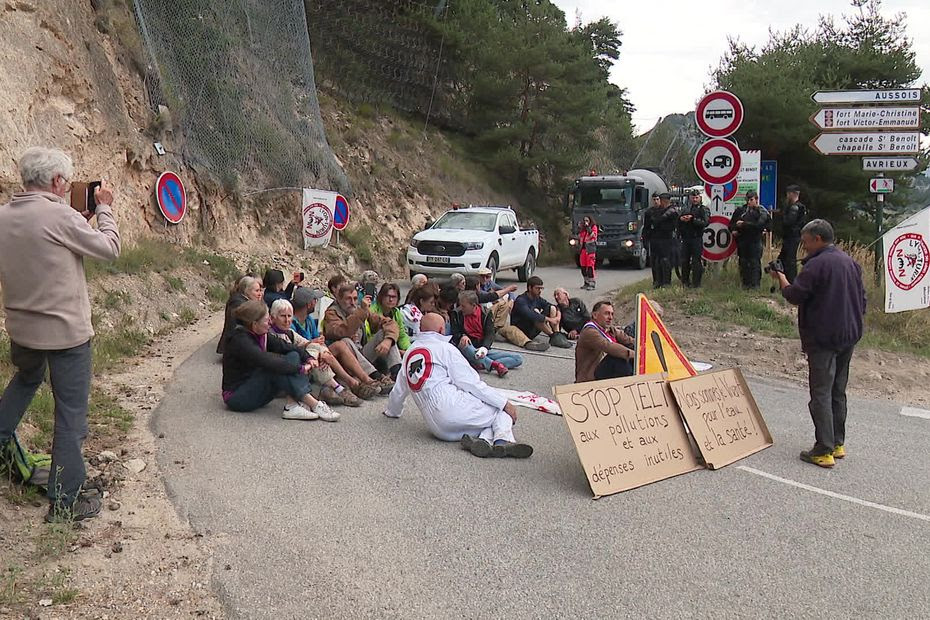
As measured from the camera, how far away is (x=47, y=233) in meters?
4.63

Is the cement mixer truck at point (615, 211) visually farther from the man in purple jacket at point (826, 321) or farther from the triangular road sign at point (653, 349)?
the man in purple jacket at point (826, 321)

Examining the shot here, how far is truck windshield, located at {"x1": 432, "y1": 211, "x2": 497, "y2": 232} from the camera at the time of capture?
20438mm

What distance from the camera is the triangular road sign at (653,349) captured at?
7207mm

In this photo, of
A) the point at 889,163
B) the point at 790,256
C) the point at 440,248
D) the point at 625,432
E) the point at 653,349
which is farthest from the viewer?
the point at 440,248

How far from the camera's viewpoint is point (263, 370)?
773 centimetres

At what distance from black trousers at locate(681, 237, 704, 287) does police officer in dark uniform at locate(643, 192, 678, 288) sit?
233mm

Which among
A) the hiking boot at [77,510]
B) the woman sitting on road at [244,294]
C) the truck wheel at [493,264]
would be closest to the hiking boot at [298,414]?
the woman sitting on road at [244,294]

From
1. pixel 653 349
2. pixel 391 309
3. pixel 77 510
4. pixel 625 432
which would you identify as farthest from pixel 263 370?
pixel 653 349

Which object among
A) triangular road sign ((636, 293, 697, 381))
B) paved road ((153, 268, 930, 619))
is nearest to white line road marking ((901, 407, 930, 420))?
paved road ((153, 268, 930, 619))

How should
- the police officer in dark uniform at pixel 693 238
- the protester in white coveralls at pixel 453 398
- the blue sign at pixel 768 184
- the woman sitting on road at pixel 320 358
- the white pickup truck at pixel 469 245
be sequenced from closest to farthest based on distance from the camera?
the protester in white coveralls at pixel 453 398 < the woman sitting on road at pixel 320 358 < the police officer in dark uniform at pixel 693 238 < the white pickup truck at pixel 469 245 < the blue sign at pixel 768 184

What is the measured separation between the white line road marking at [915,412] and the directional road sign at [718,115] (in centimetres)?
477

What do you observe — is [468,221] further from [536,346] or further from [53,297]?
[53,297]

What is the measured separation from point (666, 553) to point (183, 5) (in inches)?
609

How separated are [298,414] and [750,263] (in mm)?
8571
